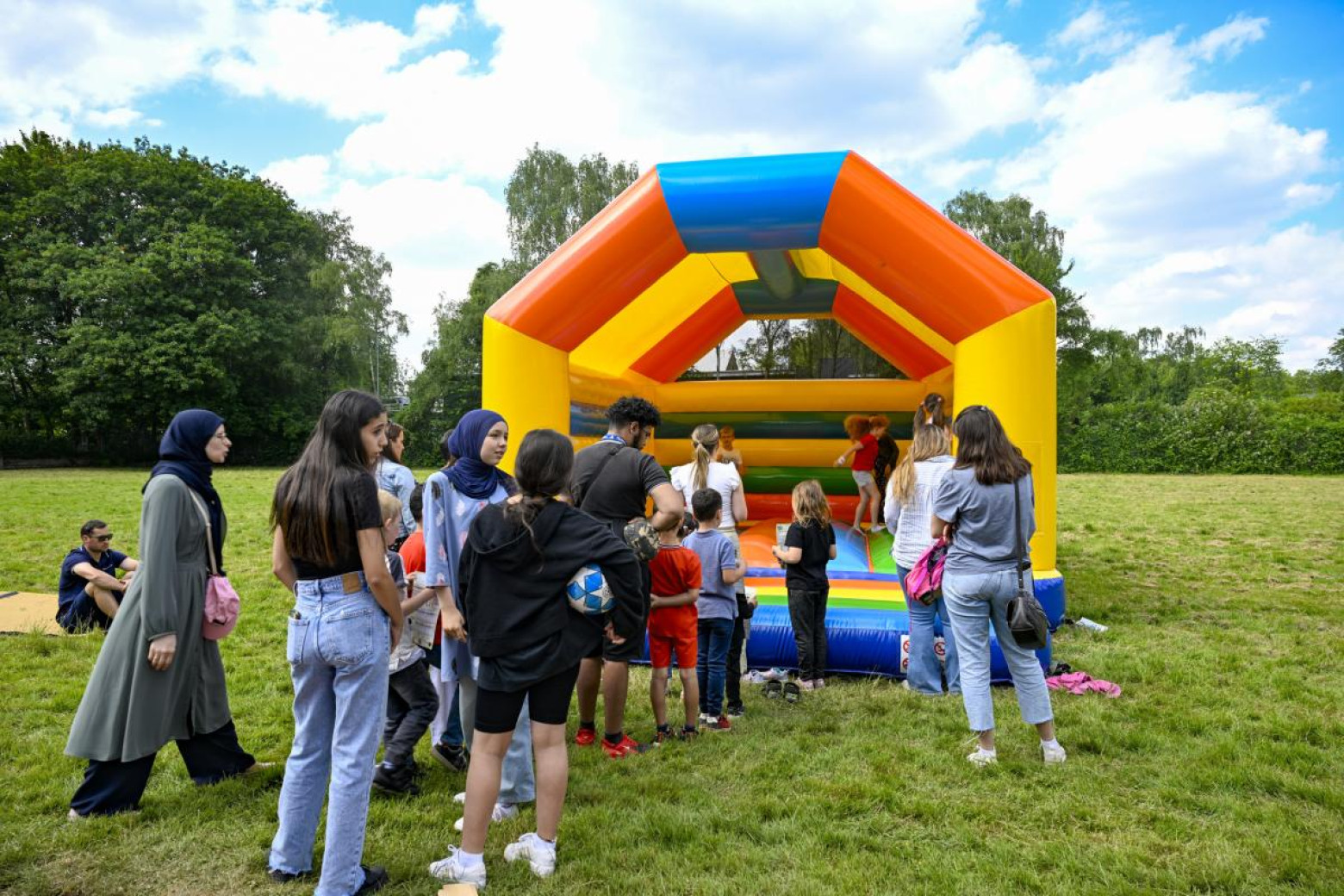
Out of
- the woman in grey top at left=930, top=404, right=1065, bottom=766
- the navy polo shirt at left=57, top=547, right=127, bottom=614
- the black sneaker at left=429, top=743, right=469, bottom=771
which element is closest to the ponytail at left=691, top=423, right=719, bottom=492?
the woman in grey top at left=930, top=404, right=1065, bottom=766

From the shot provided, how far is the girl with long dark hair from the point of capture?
2.26m

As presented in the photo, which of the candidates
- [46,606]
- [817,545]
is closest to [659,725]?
[817,545]

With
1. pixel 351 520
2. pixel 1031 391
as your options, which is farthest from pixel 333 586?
pixel 1031 391

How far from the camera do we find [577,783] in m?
3.19

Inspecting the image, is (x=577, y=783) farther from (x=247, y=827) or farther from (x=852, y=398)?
(x=852, y=398)

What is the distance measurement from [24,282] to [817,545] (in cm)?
2558

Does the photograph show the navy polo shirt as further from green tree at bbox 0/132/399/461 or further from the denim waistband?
green tree at bbox 0/132/399/461

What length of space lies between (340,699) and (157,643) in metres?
0.91

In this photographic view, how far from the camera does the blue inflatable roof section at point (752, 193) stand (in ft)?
16.2

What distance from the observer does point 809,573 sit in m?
4.35

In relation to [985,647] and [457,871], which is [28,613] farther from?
[985,647]

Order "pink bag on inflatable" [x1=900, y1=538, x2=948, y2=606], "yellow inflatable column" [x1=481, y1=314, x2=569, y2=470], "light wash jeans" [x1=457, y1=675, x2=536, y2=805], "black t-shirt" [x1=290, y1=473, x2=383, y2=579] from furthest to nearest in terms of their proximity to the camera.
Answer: "yellow inflatable column" [x1=481, y1=314, x2=569, y2=470] < "pink bag on inflatable" [x1=900, y1=538, x2=948, y2=606] < "light wash jeans" [x1=457, y1=675, x2=536, y2=805] < "black t-shirt" [x1=290, y1=473, x2=383, y2=579]

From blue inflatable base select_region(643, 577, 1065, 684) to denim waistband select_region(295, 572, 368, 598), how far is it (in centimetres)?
259

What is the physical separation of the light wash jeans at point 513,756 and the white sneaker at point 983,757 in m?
1.65
